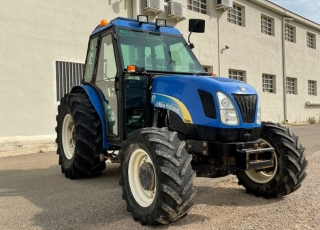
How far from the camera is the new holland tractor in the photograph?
3326mm

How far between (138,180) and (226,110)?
1207 mm

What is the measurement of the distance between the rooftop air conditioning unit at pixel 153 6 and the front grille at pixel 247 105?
888cm

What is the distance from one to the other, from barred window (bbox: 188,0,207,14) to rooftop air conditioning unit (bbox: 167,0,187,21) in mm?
1423

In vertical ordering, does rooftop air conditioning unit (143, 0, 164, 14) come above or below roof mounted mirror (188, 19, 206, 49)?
above

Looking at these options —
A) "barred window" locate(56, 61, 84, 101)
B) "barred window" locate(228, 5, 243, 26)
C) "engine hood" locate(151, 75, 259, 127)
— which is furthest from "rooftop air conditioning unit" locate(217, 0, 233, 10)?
"engine hood" locate(151, 75, 259, 127)

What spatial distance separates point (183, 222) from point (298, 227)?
1096 millimetres

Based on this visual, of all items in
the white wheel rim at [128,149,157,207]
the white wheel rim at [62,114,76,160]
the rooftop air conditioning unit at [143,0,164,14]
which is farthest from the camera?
the rooftop air conditioning unit at [143,0,164,14]

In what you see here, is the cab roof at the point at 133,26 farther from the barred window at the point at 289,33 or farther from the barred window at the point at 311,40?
the barred window at the point at 311,40

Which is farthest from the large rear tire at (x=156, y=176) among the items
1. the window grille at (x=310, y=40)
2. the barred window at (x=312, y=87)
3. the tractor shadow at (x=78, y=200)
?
the window grille at (x=310, y=40)

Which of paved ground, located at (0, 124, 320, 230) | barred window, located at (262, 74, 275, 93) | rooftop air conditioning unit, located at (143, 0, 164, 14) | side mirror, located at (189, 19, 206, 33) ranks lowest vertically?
paved ground, located at (0, 124, 320, 230)

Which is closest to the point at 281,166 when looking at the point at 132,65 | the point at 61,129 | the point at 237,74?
the point at 132,65

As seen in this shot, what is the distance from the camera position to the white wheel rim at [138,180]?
3534 millimetres

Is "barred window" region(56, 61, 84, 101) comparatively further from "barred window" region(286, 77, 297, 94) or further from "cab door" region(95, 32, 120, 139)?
"barred window" region(286, 77, 297, 94)

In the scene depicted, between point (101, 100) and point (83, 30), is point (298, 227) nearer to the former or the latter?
point (101, 100)
